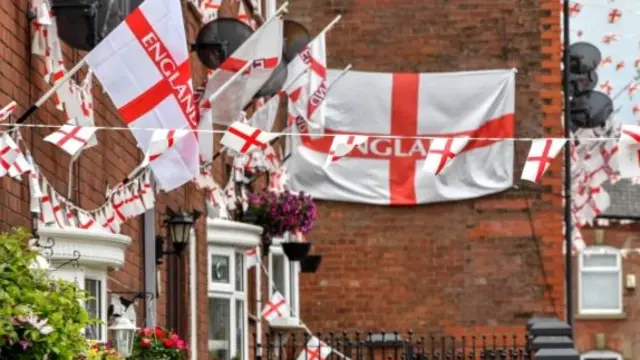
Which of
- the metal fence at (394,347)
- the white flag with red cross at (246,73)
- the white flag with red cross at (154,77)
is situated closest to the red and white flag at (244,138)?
the white flag with red cross at (154,77)

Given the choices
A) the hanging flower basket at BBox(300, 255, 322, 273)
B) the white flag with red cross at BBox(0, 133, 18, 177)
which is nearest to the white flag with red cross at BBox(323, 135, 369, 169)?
the white flag with red cross at BBox(0, 133, 18, 177)

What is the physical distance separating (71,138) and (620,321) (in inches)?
1903

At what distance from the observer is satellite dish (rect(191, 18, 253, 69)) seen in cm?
2072

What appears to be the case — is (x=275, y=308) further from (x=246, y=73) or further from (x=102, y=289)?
(x=102, y=289)

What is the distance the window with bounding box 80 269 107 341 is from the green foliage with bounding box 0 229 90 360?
348 cm

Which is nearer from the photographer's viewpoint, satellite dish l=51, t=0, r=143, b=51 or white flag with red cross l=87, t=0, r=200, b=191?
white flag with red cross l=87, t=0, r=200, b=191

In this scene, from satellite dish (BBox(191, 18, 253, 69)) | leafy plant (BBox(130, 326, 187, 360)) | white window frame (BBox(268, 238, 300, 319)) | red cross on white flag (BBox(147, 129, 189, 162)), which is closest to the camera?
red cross on white flag (BBox(147, 129, 189, 162))

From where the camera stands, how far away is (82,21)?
45.4ft

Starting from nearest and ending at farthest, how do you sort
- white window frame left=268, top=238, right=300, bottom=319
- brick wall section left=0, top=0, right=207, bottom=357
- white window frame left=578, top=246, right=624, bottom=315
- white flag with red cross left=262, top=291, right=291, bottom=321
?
1. brick wall section left=0, top=0, right=207, bottom=357
2. white flag with red cross left=262, top=291, right=291, bottom=321
3. white window frame left=268, top=238, right=300, bottom=319
4. white window frame left=578, top=246, right=624, bottom=315

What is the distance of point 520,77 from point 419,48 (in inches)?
62.5

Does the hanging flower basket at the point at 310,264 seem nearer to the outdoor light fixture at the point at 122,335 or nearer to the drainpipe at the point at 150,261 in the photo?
the drainpipe at the point at 150,261

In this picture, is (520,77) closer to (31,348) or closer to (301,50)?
(301,50)

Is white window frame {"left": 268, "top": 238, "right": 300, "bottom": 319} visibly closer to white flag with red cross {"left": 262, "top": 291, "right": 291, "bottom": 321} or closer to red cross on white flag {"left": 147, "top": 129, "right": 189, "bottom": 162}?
white flag with red cross {"left": 262, "top": 291, "right": 291, "bottom": 321}

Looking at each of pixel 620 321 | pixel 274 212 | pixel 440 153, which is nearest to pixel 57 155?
pixel 440 153
